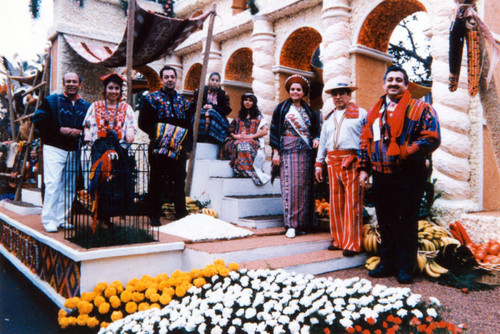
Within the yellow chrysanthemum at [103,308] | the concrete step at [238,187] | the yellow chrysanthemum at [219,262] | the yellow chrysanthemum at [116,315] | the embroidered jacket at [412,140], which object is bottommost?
the yellow chrysanthemum at [116,315]

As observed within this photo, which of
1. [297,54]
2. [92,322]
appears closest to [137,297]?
[92,322]

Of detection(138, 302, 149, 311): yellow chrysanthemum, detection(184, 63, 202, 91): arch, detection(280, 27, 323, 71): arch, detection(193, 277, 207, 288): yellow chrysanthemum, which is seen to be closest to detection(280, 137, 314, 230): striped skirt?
detection(193, 277, 207, 288): yellow chrysanthemum

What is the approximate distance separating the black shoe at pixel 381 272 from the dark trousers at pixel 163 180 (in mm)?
2470

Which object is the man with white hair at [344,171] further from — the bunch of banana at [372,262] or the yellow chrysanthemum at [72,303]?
the yellow chrysanthemum at [72,303]

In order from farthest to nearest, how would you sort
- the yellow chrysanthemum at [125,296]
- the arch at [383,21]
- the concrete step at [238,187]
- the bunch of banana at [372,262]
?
the arch at [383,21], the concrete step at [238,187], the bunch of banana at [372,262], the yellow chrysanthemum at [125,296]

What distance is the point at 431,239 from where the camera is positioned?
3.99m

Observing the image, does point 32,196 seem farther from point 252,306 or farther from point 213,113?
point 252,306

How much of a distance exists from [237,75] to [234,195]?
6038 mm

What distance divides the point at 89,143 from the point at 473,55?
11.8ft

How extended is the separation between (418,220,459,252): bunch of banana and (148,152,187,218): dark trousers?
2.82 metres

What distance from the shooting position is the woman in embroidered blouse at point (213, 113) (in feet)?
20.1

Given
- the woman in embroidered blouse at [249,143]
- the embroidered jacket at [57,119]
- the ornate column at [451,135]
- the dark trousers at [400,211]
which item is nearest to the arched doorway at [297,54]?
the woman in embroidered blouse at [249,143]

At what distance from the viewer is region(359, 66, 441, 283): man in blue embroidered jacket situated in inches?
127

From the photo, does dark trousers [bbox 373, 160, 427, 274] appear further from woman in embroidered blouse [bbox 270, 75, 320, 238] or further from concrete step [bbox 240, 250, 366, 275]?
woman in embroidered blouse [bbox 270, 75, 320, 238]
